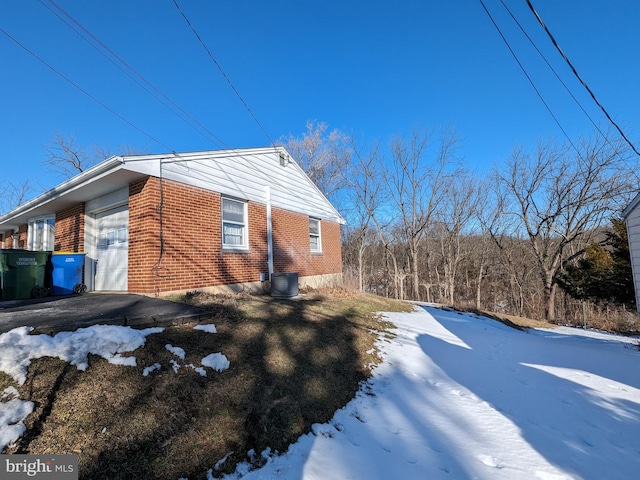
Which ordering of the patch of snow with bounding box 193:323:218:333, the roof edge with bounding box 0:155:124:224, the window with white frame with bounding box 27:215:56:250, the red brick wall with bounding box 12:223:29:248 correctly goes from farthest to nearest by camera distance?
1. the red brick wall with bounding box 12:223:29:248
2. the window with white frame with bounding box 27:215:56:250
3. the roof edge with bounding box 0:155:124:224
4. the patch of snow with bounding box 193:323:218:333

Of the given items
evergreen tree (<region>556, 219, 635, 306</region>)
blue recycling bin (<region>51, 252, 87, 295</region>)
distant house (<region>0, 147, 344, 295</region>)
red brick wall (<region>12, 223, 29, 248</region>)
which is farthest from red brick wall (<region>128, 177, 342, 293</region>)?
evergreen tree (<region>556, 219, 635, 306</region>)

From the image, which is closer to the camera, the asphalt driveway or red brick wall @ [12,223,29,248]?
the asphalt driveway

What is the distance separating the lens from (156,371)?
309cm

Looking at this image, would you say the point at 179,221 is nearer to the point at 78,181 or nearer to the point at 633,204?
the point at 78,181

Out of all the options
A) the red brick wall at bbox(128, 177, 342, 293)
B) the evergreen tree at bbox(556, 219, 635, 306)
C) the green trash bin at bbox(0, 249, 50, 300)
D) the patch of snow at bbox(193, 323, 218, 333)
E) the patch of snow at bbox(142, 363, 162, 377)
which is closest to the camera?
the patch of snow at bbox(142, 363, 162, 377)

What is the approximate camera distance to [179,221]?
713 cm

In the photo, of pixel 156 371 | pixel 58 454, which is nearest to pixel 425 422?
pixel 156 371

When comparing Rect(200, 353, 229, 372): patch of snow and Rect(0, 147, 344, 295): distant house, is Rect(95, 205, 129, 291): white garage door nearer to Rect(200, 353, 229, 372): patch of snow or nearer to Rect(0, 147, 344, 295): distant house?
Rect(0, 147, 344, 295): distant house

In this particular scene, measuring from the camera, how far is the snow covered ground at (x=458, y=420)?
2439 mm

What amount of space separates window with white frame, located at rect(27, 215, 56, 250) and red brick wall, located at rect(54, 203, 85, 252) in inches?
26.7

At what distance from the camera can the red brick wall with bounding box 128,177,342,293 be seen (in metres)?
6.56

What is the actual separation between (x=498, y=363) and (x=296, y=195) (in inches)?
344

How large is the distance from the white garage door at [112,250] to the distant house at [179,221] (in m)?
0.03

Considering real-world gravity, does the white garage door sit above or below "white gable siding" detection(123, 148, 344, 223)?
below
